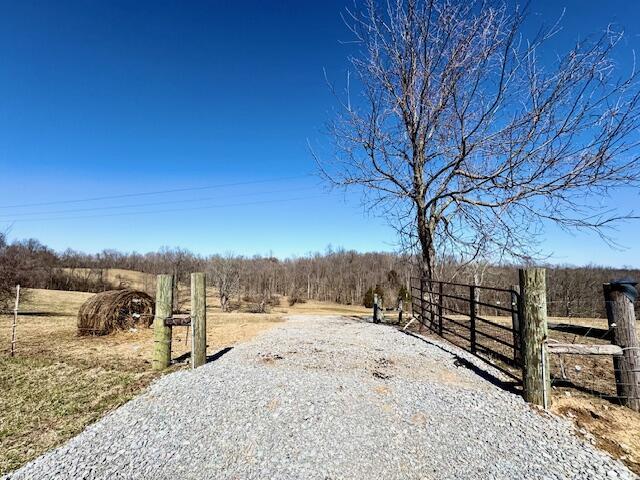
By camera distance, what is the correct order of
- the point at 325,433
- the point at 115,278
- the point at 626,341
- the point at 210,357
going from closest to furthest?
the point at 325,433
the point at 626,341
the point at 210,357
the point at 115,278

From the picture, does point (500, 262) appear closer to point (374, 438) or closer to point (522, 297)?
Answer: point (522, 297)

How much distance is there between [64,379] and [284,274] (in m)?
53.3

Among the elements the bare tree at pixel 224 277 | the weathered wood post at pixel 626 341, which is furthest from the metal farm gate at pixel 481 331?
the bare tree at pixel 224 277

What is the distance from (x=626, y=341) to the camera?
4.37m

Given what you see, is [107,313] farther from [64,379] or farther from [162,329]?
[162,329]

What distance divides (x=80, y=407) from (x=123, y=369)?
164 cm

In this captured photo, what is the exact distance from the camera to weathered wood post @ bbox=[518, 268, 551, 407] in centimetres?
429

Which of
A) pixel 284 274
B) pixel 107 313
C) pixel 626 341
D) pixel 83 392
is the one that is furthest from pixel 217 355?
pixel 284 274

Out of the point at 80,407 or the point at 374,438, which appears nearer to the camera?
the point at 374,438

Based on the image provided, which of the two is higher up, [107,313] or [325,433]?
[107,313]

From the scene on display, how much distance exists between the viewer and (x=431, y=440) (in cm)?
335

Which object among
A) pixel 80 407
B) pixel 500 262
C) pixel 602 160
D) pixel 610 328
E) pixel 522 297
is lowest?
pixel 80 407

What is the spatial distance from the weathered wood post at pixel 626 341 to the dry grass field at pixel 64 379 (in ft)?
21.8

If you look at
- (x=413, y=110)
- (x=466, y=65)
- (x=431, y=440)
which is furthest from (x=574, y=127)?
(x=431, y=440)
